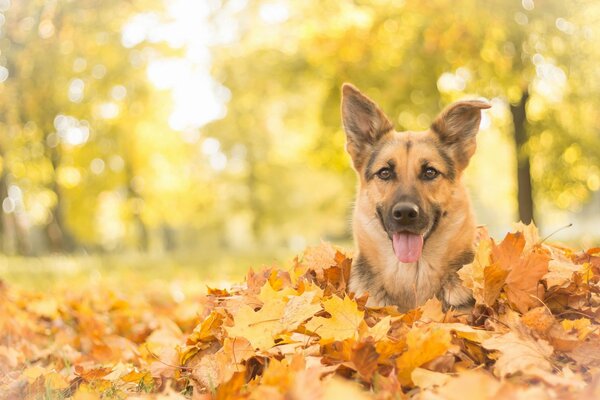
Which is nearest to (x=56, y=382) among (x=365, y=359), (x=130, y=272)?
(x=365, y=359)

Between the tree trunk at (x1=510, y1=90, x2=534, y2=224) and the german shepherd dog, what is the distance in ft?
34.1

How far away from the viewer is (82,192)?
1222 inches

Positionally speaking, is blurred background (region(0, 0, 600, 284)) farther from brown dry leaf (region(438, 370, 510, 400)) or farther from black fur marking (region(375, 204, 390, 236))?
brown dry leaf (region(438, 370, 510, 400))

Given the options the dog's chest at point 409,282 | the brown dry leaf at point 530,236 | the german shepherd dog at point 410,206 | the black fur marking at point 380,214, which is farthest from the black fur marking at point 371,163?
the brown dry leaf at point 530,236

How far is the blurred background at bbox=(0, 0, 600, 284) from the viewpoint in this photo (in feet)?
41.6

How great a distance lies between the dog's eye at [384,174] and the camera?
13.8ft

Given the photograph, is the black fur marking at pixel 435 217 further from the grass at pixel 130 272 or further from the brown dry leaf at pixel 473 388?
the grass at pixel 130 272

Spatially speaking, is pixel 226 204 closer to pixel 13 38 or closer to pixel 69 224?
pixel 69 224

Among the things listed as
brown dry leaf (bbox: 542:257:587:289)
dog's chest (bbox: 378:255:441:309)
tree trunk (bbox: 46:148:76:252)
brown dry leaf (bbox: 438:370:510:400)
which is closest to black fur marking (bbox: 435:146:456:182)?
dog's chest (bbox: 378:255:441:309)

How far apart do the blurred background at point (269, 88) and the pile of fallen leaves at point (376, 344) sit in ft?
5.60

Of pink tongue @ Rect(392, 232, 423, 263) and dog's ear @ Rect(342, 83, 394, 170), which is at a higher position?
dog's ear @ Rect(342, 83, 394, 170)

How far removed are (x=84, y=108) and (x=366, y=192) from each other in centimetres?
2156

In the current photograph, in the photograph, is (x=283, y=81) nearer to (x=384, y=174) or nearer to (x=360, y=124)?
(x=360, y=124)

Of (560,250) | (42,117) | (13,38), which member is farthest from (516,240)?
(42,117)
